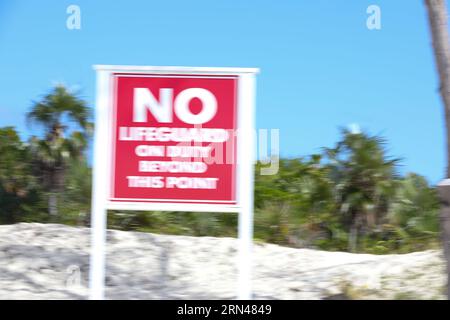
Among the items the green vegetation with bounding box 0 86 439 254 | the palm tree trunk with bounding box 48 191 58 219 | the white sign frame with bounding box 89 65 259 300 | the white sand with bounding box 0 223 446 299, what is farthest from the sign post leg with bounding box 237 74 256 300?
the palm tree trunk with bounding box 48 191 58 219

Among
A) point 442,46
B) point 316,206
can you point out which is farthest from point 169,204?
point 316,206

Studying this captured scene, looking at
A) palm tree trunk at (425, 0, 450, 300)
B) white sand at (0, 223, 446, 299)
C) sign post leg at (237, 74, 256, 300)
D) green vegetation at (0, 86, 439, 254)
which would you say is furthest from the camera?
green vegetation at (0, 86, 439, 254)

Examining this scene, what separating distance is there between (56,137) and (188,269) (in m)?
3.45

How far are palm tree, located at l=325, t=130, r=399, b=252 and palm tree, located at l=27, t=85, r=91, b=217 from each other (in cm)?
379

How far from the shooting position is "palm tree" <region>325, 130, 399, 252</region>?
9.77 metres

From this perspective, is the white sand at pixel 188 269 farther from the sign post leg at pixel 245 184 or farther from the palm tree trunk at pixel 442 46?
the palm tree trunk at pixel 442 46

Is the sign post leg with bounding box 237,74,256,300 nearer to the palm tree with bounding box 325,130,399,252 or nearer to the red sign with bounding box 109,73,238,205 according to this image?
the red sign with bounding box 109,73,238,205

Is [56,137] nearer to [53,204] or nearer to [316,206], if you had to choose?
[53,204]

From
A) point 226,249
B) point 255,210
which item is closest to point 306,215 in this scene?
point 255,210

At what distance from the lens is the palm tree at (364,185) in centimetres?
977
